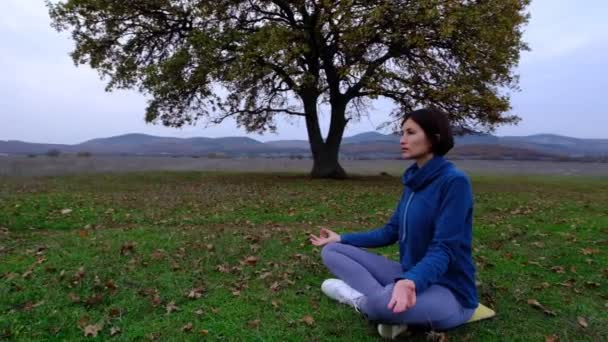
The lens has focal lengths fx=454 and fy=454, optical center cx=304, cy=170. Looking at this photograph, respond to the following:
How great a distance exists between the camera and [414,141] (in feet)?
10.9

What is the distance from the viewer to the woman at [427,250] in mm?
3088

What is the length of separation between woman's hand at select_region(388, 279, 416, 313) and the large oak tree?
13.4m

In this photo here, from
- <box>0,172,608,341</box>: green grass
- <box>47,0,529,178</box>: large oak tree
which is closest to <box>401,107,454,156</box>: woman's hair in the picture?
<box>0,172,608,341</box>: green grass

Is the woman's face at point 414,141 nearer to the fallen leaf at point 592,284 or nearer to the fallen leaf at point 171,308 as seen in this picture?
the fallen leaf at point 171,308

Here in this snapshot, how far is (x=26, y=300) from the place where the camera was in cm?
Answer: 475

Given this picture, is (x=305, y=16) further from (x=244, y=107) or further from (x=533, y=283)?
→ (x=533, y=283)

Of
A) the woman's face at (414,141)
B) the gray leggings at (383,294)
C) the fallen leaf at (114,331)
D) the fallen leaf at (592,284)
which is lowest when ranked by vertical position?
the fallen leaf at (114,331)

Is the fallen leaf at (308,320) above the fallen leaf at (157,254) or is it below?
below

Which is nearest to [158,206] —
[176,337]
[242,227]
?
[242,227]

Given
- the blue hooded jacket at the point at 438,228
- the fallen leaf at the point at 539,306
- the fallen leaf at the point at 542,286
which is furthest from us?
the fallen leaf at the point at 542,286

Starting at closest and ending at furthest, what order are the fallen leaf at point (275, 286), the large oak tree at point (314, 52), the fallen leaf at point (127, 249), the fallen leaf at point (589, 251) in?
the fallen leaf at point (275, 286) < the fallen leaf at point (127, 249) < the fallen leaf at point (589, 251) < the large oak tree at point (314, 52)

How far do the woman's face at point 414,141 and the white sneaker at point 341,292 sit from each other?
1313mm

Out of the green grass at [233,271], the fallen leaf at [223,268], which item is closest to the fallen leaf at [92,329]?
the green grass at [233,271]

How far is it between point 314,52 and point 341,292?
50.9ft
